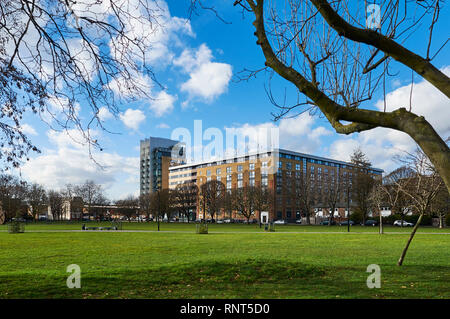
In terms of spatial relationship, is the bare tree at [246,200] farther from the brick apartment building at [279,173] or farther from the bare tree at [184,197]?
the bare tree at [184,197]

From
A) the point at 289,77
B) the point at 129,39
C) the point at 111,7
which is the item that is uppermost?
the point at 111,7

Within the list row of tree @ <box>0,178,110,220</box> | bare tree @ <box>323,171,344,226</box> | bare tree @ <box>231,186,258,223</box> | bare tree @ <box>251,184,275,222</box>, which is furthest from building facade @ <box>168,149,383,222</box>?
row of tree @ <box>0,178,110,220</box>

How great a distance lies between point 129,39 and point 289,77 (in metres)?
3.61

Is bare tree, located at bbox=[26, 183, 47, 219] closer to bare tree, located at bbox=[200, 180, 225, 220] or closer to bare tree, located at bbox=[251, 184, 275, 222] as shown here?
bare tree, located at bbox=[200, 180, 225, 220]

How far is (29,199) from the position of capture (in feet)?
291

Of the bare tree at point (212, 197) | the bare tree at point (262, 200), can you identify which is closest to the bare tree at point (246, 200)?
the bare tree at point (262, 200)

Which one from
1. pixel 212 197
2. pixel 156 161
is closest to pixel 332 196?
pixel 212 197

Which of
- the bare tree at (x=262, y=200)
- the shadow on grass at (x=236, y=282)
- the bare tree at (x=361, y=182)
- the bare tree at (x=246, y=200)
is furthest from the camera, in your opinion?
the bare tree at (x=246, y=200)

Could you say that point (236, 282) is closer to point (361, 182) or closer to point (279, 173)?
point (361, 182)

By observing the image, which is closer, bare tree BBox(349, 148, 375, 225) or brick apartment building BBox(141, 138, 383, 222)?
bare tree BBox(349, 148, 375, 225)

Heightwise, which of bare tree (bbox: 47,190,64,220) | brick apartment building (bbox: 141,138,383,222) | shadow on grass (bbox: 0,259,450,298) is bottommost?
bare tree (bbox: 47,190,64,220)
